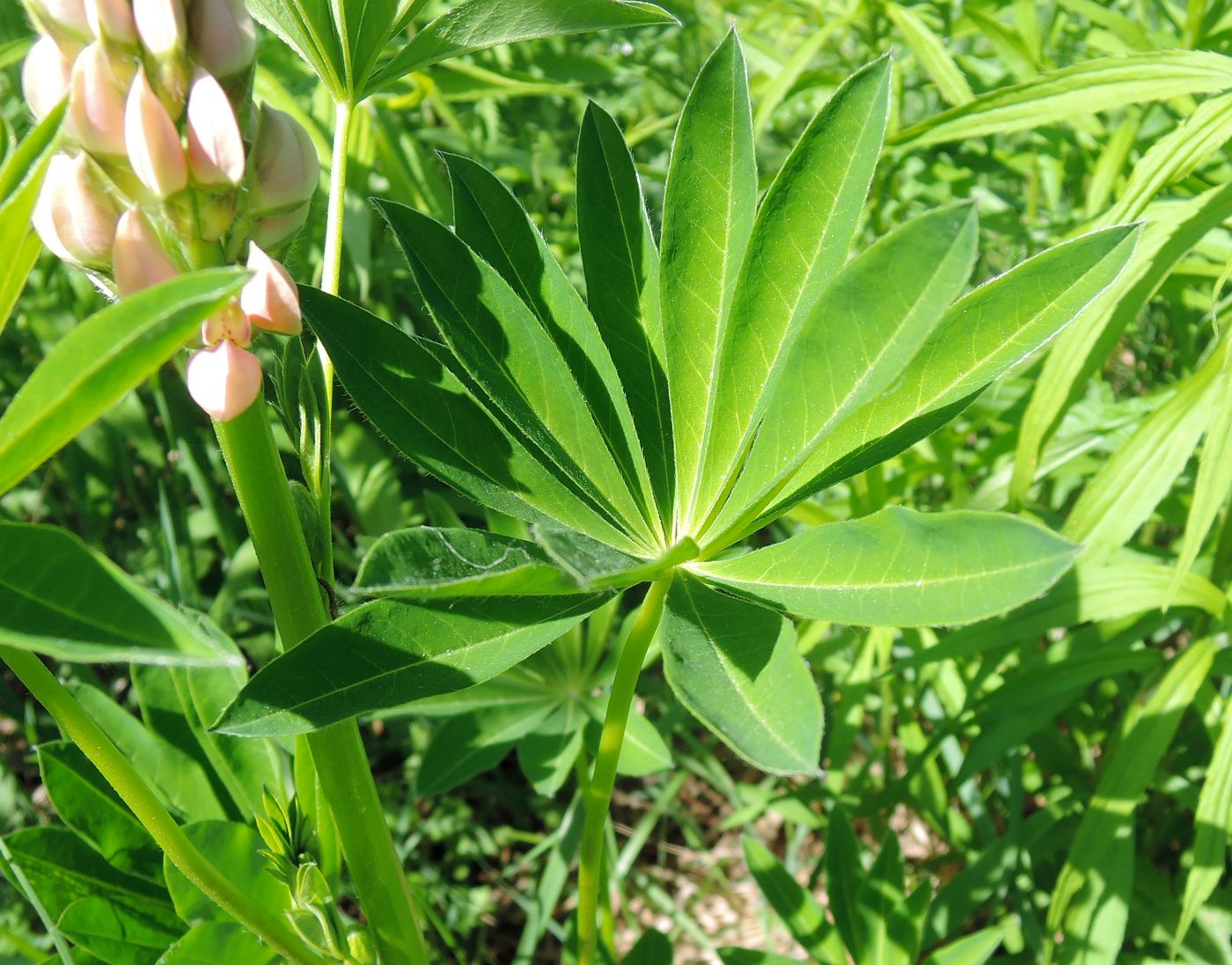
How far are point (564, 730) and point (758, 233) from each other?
754mm

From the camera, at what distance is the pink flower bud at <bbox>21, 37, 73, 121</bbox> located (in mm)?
551

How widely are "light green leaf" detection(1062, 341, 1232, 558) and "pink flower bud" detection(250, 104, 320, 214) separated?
80 centimetres

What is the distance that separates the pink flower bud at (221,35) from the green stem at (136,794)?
0.98ft

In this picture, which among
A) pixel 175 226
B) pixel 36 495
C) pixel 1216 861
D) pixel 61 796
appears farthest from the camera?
pixel 36 495

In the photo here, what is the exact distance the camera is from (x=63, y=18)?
0.53m

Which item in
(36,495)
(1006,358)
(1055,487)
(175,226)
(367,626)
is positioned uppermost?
(175,226)

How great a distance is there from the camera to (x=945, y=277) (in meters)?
0.57

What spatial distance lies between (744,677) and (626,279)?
32cm

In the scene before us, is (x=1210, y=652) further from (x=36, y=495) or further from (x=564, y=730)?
(x=36, y=495)

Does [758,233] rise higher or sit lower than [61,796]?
higher

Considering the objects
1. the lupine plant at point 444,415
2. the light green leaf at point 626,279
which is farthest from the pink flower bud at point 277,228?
the light green leaf at point 626,279

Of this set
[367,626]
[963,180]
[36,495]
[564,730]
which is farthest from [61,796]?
[963,180]

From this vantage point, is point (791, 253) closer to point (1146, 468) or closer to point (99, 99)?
point (99, 99)

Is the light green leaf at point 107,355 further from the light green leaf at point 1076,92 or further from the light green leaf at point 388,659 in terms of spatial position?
the light green leaf at point 1076,92
